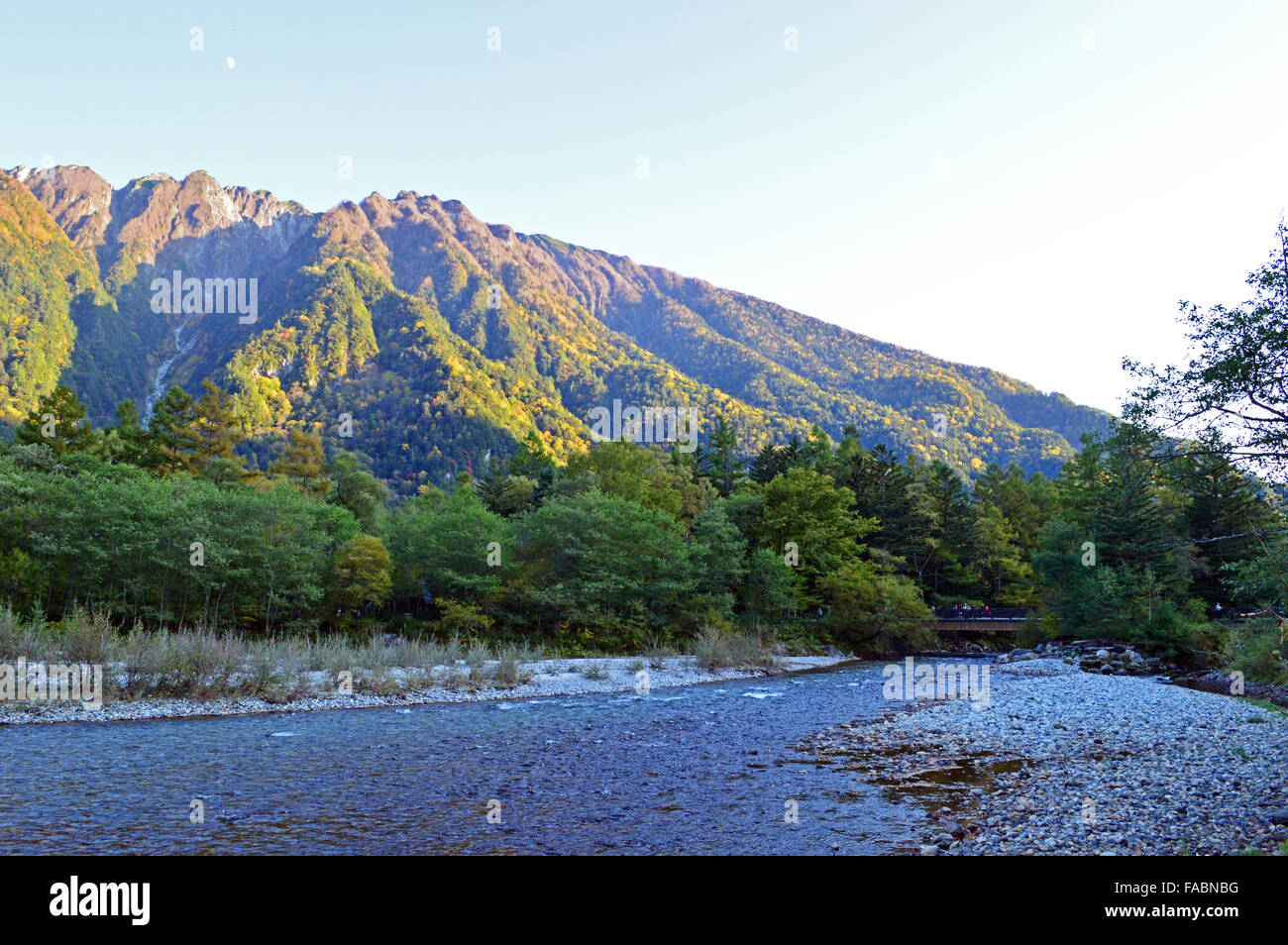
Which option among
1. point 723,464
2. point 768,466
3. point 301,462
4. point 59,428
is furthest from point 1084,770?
point 301,462

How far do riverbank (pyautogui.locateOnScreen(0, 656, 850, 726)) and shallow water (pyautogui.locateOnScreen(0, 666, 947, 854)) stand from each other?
126 centimetres

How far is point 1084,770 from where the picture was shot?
13.6m

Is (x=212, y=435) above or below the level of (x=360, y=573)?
above

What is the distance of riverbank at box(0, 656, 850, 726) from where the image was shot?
19.9 metres

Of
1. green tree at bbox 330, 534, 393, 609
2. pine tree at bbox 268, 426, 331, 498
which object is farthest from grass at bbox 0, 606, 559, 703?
pine tree at bbox 268, 426, 331, 498

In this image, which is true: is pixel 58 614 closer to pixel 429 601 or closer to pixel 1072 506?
pixel 429 601

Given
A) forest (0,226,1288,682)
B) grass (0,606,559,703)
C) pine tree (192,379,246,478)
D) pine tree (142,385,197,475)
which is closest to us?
grass (0,606,559,703)

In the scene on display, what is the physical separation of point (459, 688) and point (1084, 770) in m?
20.7

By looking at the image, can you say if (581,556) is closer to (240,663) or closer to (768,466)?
(240,663)

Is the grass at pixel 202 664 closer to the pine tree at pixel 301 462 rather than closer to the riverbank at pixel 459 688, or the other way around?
the riverbank at pixel 459 688

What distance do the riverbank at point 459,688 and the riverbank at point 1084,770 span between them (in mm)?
12190

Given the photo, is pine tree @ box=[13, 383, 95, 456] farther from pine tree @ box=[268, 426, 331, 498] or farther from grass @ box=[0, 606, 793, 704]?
grass @ box=[0, 606, 793, 704]
